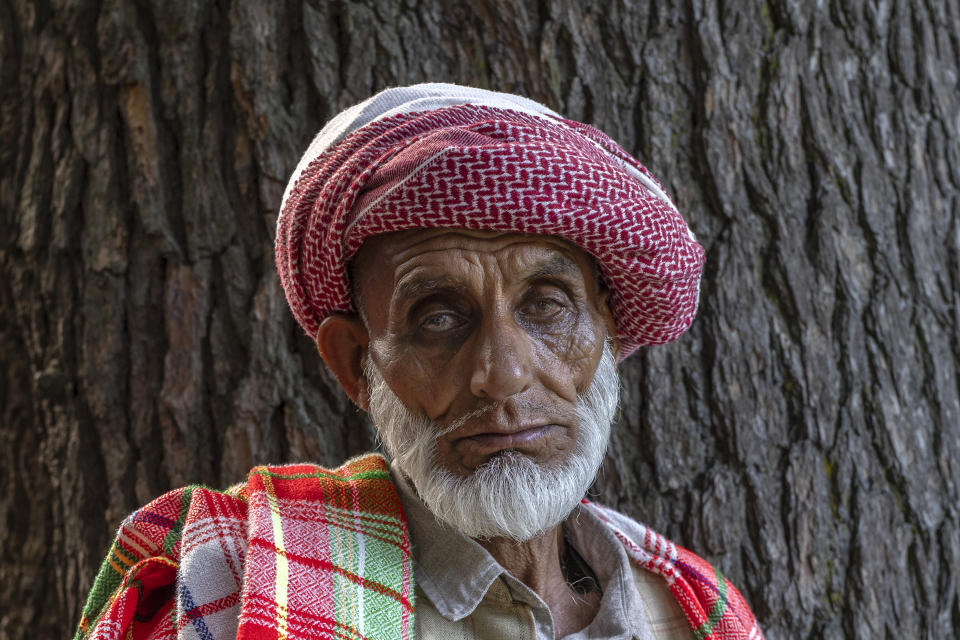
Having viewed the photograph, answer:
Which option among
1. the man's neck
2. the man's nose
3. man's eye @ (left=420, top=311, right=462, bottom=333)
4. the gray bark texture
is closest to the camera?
the man's nose

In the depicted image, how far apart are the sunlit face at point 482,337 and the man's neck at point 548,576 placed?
0.30m

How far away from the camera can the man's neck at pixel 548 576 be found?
78.3 inches

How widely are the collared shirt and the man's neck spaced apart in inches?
1.9

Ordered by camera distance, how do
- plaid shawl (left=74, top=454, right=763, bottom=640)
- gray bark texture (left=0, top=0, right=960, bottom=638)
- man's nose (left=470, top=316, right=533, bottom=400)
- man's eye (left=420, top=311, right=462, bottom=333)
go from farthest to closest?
gray bark texture (left=0, top=0, right=960, bottom=638) → man's eye (left=420, top=311, right=462, bottom=333) → man's nose (left=470, top=316, right=533, bottom=400) → plaid shawl (left=74, top=454, right=763, bottom=640)

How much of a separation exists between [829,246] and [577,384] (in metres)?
1.12

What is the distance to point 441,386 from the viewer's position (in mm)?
1823

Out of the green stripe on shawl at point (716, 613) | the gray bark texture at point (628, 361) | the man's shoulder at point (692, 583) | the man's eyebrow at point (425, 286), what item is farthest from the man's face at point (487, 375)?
the gray bark texture at point (628, 361)

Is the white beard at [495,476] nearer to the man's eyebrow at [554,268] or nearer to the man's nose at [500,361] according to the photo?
the man's nose at [500,361]

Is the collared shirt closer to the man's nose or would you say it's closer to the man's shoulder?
the man's shoulder

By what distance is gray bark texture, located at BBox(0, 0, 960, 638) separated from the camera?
251 centimetres

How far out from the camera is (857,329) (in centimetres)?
256

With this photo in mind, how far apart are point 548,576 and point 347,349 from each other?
730mm

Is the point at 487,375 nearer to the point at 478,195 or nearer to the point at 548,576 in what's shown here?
the point at 478,195

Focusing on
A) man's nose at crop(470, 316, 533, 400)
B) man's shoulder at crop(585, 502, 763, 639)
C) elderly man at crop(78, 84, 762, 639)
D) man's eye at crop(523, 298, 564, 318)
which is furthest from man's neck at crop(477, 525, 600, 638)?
man's eye at crop(523, 298, 564, 318)
